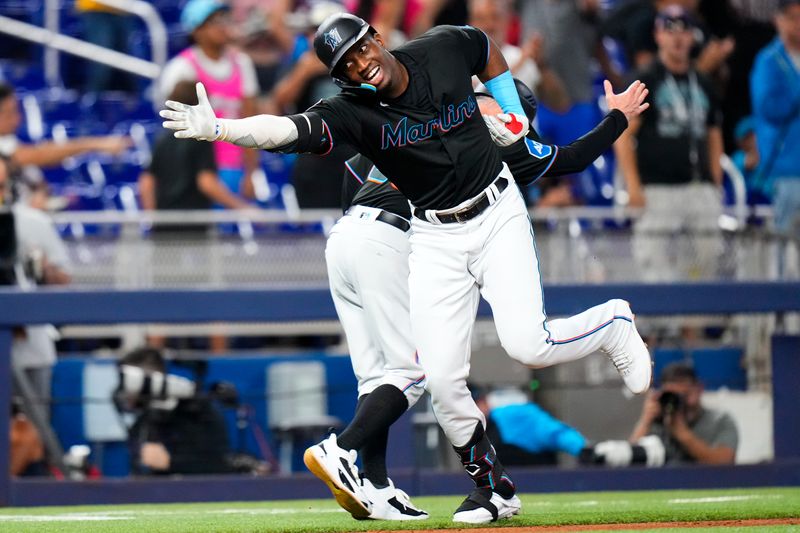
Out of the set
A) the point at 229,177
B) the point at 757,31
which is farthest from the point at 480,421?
the point at 757,31

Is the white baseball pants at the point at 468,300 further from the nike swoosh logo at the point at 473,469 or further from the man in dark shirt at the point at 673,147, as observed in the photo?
the man in dark shirt at the point at 673,147

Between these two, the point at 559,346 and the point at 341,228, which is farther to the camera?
the point at 341,228

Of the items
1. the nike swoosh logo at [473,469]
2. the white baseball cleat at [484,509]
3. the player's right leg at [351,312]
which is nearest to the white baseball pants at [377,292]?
the player's right leg at [351,312]

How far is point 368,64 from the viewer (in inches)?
184

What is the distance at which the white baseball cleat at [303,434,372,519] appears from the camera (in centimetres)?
482

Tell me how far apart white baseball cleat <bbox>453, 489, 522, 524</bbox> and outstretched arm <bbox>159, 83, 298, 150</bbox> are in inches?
60.0

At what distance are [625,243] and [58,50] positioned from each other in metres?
6.35

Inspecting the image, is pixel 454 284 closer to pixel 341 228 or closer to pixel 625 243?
pixel 341 228

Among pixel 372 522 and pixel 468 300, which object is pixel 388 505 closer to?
pixel 372 522

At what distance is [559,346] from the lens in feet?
16.0

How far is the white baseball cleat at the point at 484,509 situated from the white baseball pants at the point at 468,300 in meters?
0.24

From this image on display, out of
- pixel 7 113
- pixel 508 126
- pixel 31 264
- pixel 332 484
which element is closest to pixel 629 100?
pixel 508 126

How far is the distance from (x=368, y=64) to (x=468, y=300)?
95 cm

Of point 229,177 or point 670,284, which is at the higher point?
point 229,177
